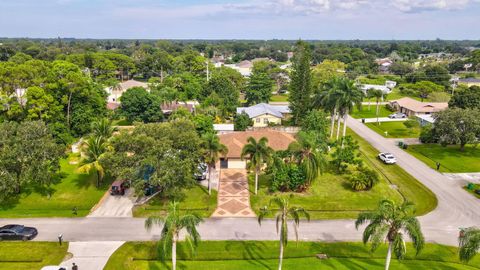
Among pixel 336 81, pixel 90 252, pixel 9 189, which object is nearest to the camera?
pixel 90 252

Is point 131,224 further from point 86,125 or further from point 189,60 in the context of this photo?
point 189,60

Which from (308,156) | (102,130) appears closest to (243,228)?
(308,156)

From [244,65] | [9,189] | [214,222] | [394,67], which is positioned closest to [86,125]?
[9,189]

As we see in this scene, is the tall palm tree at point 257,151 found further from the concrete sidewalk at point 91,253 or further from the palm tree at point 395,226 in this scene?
the palm tree at point 395,226

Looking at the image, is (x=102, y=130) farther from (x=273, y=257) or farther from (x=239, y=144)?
(x=273, y=257)

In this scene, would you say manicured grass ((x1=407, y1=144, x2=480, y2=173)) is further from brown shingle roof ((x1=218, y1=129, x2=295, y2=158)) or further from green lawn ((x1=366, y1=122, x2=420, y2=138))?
brown shingle roof ((x1=218, y1=129, x2=295, y2=158))

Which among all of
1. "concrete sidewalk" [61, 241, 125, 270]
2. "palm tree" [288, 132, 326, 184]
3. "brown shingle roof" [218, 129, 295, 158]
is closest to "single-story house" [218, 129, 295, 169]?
"brown shingle roof" [218, 129, 295, 158]
